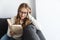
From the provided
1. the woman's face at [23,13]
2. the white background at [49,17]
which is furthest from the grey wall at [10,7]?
the woman's face at [23,13]

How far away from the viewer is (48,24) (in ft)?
8.48

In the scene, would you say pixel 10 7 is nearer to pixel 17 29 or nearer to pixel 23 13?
pixel 23 13

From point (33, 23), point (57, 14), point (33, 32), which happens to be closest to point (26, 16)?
point (33, 23)

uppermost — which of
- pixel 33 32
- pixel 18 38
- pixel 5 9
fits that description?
pixel 5 9

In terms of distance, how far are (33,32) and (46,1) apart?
0.98m

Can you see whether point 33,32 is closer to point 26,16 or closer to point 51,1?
point 26,16

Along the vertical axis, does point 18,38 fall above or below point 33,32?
below

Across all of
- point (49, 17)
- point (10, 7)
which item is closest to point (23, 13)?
point (10, 7)

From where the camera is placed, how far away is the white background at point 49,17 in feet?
8.25

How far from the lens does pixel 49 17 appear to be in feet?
8.42

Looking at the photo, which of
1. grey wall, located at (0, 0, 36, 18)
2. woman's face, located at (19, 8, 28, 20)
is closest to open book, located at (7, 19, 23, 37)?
woman's face, located at (19, 8, 28, 20)

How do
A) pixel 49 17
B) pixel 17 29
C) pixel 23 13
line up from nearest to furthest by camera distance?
pixel 17 29 → pixel 23 13 → pixel 49 17

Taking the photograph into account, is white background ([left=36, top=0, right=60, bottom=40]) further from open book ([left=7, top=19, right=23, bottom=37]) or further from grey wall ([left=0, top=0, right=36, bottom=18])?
open book ([left=7, top=19, right=23, bottom=37])

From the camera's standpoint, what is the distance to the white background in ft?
8.25
